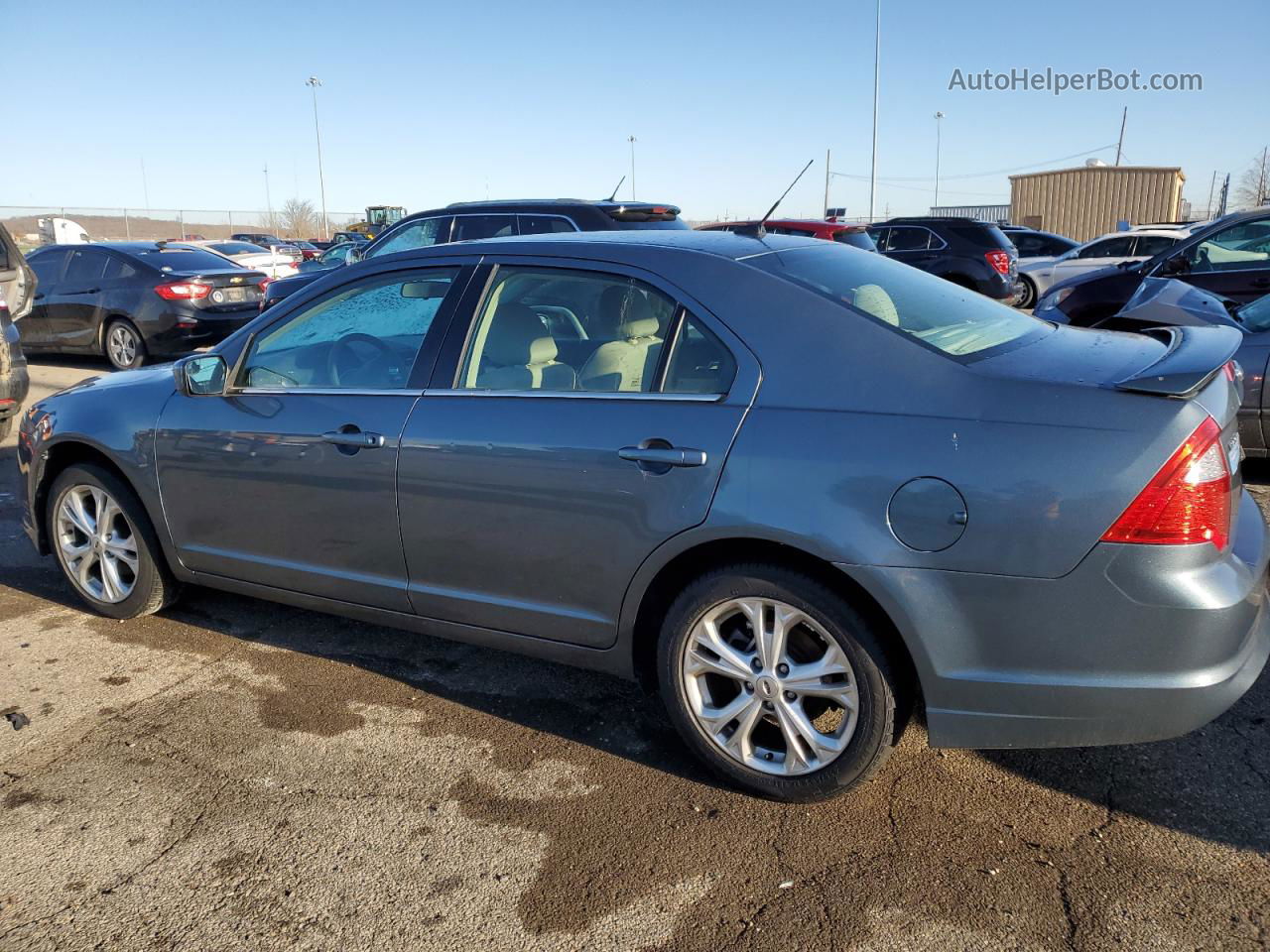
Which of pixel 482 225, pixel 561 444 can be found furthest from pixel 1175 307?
pixel 482 225

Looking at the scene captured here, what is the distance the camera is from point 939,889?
252cm

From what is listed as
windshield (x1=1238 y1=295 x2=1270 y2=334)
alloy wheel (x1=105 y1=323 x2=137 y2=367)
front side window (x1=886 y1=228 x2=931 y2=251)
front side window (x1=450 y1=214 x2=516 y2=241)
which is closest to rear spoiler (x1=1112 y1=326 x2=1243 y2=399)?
windshield (x1=1238 y1=295 x2=1270 y2=334)

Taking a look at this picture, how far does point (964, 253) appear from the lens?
14.4m

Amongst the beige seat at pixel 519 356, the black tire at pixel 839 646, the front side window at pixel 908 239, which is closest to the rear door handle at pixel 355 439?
the beige seat at pixel 519 356

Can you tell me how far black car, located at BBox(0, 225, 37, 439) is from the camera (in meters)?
6.92

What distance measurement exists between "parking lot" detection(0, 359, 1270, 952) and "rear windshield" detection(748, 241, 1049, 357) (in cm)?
133

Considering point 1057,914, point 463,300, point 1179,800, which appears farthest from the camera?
point 463,300

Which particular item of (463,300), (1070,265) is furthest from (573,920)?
(1070,265)

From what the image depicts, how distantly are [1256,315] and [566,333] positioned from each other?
15.3 ft

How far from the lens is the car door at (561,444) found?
113 inches

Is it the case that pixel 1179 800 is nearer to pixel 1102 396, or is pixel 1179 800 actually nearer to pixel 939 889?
pixel 939 889

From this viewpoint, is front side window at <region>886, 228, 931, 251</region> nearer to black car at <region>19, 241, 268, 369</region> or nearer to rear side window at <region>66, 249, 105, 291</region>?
black car at <region>19, 241, 268, 369</region>

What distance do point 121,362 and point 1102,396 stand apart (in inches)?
451

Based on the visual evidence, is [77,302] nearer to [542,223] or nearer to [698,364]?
[542,223]
